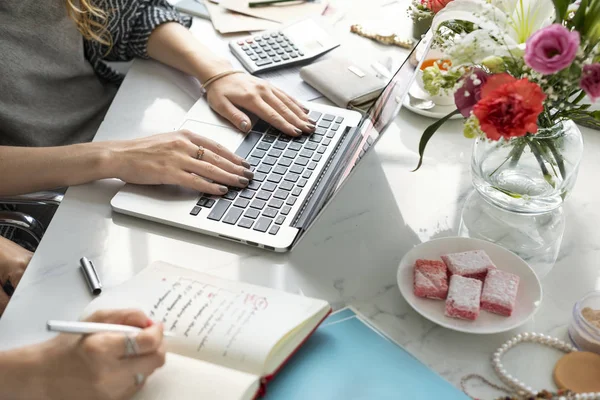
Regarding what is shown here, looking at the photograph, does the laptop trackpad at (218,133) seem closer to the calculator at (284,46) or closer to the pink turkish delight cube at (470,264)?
the calculator at (284,46)

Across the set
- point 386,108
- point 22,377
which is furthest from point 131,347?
point 386,108

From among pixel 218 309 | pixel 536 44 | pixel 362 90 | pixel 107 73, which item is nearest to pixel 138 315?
pixel 218 309

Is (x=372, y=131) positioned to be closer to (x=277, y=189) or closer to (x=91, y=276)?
(x=277, y=189)

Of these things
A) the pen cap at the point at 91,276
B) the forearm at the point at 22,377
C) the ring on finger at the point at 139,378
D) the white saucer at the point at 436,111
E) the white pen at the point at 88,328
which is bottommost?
the forearm at the point at 22,377

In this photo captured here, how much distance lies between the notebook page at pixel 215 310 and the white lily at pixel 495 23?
384mm

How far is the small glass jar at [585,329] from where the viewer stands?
0.82 meters

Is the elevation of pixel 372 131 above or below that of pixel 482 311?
above

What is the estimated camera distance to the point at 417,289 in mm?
889

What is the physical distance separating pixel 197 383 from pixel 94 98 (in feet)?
2.87

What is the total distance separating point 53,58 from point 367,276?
80 centimetres

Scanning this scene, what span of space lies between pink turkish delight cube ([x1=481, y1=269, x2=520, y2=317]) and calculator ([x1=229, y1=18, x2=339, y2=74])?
0.70m

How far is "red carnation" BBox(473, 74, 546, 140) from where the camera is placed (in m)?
0.79

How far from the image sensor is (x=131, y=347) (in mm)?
743

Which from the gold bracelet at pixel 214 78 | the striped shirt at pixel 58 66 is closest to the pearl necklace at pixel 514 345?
the gold bracelet at pixel 214 78
